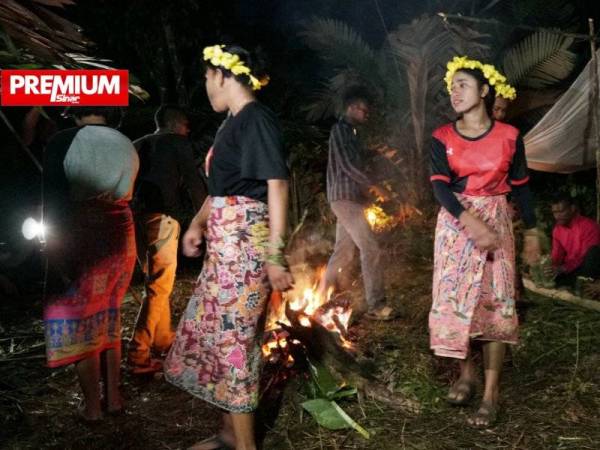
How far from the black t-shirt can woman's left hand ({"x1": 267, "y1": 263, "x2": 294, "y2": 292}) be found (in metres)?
0.37

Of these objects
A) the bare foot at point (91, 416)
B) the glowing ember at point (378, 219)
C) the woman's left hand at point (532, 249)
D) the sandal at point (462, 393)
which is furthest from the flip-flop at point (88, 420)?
the glowing ember at point (378, 219)

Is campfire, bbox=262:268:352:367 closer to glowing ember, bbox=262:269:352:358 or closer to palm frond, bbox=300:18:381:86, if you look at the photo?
glowing ember, bbox=262:269:352:358

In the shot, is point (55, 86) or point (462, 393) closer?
point (462, 393)

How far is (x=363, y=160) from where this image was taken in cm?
570

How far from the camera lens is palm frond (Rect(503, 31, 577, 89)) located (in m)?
8.73

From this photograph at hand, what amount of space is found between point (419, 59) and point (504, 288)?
6.74 metres

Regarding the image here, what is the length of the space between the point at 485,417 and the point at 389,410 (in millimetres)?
621

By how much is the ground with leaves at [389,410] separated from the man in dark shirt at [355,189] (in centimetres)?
44

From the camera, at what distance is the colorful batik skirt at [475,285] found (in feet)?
11.1

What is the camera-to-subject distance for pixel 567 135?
7.53 m

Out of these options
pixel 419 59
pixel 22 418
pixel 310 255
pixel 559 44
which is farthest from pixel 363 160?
pixel 559 44

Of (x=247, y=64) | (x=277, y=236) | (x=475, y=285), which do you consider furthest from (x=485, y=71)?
(x=277, y=236)

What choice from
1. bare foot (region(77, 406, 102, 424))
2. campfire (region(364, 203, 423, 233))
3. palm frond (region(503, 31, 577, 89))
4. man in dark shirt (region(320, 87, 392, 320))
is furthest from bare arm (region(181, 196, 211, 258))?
palm frond (region(503, 31, 577, 89))

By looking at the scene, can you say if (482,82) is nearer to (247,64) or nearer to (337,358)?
(247,64)
